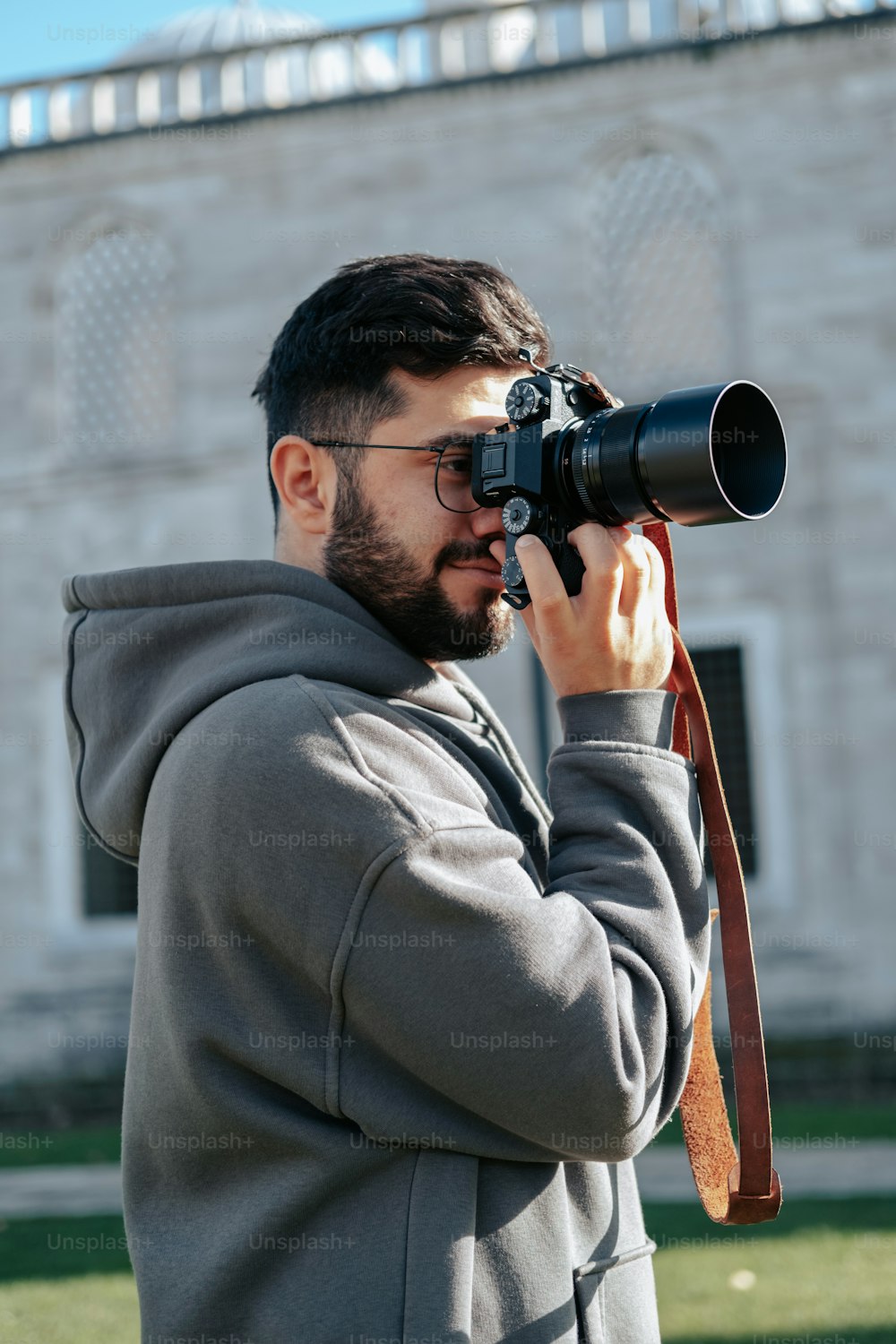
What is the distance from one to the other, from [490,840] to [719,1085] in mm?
666

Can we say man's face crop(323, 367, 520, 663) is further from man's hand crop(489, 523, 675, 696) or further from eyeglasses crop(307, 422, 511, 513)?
man's hand crop(489, 523, 675, 696)

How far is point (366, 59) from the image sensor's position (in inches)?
481

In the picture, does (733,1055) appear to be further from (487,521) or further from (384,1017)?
(487,521)

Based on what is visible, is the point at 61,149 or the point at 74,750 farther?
the point at 61,149

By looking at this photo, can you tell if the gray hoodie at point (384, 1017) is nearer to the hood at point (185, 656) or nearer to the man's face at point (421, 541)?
the hood at point (185, 656)

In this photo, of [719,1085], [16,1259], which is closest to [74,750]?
[719,1085]

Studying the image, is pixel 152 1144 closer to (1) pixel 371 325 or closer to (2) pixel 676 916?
(2) pixel 676 916

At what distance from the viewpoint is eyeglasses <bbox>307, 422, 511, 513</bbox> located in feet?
5.74

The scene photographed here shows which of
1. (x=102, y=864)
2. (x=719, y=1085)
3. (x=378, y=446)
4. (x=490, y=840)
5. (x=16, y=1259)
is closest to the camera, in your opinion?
(x=490, y=840)

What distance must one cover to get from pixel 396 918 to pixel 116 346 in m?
11.7

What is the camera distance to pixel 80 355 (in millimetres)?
12305

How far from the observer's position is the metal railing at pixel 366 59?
11.2m

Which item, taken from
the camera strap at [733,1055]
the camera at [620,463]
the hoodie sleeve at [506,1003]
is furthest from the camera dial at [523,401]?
the hoodie sleeve at [506,1003]

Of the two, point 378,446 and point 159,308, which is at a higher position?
point 159,308
